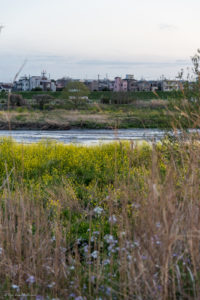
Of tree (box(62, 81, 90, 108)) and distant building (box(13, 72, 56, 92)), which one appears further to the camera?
distant building (box(13, 72, 56, 92))

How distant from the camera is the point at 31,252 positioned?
333 centimetres

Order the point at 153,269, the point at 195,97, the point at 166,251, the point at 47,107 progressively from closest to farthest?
the point at 166,251 < the point at 153,269 < the point at 195,97 < the point at 47,107

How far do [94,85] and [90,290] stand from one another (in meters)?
129

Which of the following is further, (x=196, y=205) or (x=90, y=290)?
(x=196, y=205)

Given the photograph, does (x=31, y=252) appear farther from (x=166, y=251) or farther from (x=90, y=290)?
(x=166, y=251)

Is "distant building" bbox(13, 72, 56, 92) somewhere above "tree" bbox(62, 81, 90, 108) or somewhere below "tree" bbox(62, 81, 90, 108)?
above

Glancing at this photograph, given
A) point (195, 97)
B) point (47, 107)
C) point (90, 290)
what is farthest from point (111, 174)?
point (47, 107)

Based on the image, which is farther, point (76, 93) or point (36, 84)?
point (36, 84)

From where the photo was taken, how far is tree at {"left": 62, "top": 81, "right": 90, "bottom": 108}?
4225cm

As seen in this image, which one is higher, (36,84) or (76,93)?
(36,84)

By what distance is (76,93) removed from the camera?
4375 centimetres

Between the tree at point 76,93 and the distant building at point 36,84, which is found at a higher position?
the distant building at point 36,84

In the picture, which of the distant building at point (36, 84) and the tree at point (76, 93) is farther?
the distant building at point (36, 84)

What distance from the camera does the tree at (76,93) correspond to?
4225cm
